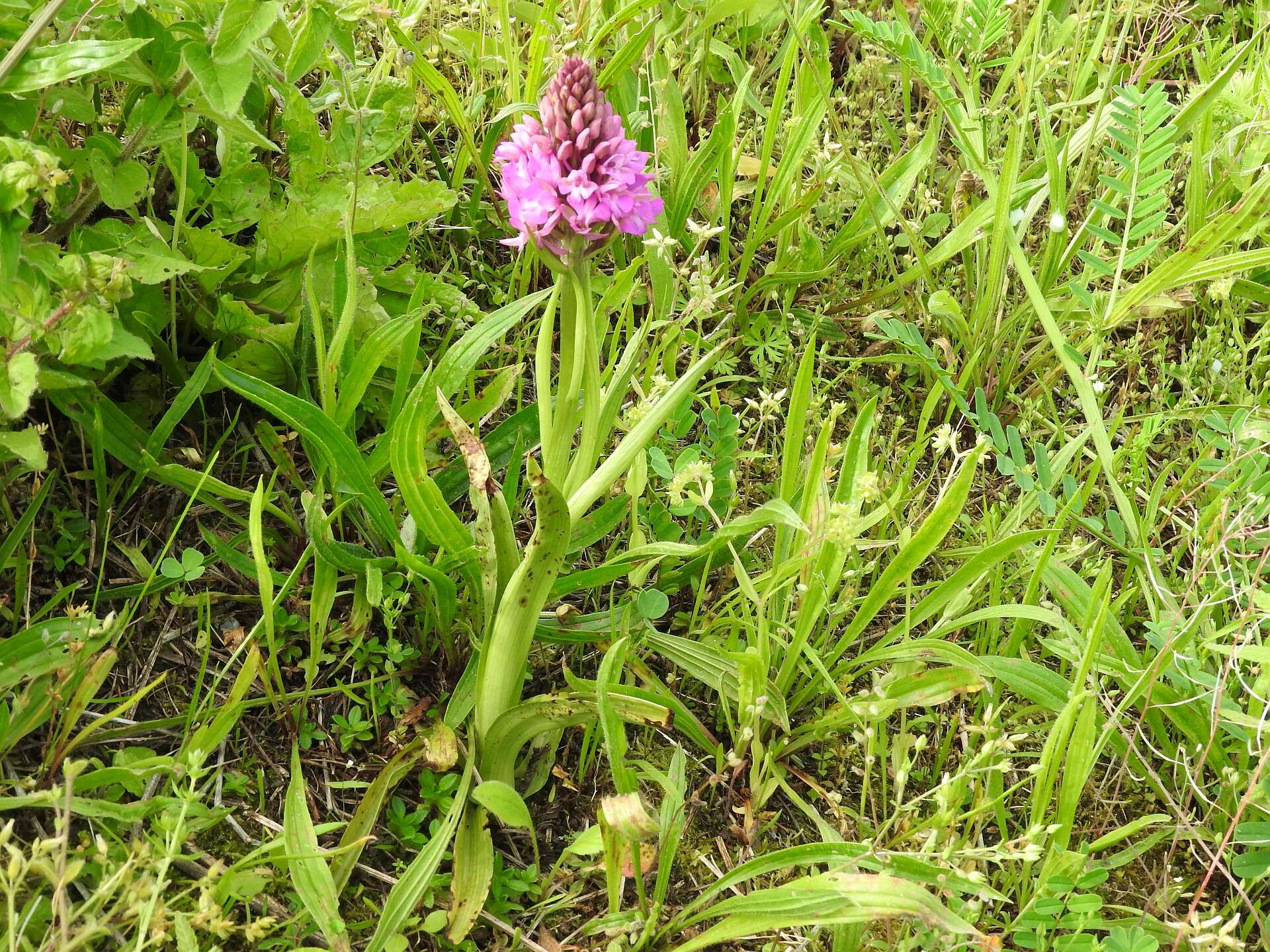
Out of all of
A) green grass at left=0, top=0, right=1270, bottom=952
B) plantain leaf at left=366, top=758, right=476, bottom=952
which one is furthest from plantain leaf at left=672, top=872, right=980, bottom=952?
plantain leaf at left=366, top=758, right=476, bottom=952

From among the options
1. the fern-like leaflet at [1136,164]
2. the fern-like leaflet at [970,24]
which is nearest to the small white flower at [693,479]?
the fern-like leaflet at [1136,164]

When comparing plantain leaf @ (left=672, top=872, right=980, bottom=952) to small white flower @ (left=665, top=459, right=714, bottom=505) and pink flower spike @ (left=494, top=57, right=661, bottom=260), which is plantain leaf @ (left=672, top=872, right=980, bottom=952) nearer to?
small white flower @ (left=665, top=459, right=714, bottom=505)

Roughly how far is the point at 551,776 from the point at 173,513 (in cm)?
82

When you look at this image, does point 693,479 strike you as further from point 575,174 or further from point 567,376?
point 575,174

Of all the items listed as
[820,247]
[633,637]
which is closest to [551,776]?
[633,637]

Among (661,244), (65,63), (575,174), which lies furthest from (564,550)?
(65,63)

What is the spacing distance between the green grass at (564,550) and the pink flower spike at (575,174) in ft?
0.33

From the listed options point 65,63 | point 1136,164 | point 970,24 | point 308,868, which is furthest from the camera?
point 970,24

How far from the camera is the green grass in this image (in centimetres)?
148

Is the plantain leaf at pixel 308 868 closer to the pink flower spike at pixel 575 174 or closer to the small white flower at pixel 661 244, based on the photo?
the pink flower spike at pixel 575 174

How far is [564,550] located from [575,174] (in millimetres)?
525

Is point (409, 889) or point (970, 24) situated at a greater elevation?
point (970, 24)

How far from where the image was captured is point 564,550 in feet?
4.93

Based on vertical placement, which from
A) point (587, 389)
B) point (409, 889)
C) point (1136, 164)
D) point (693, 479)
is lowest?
point (409, 889)
